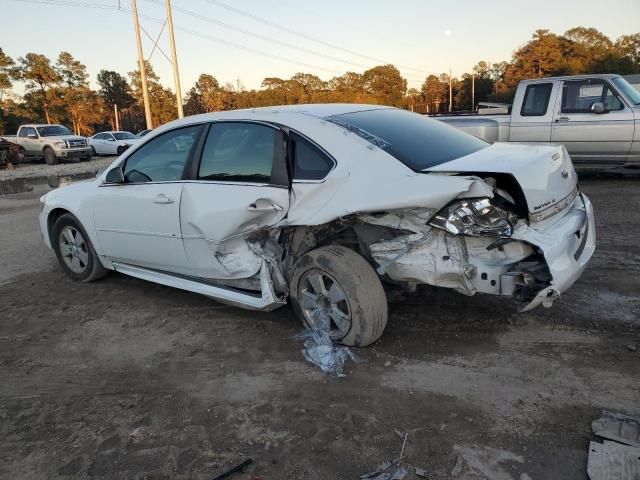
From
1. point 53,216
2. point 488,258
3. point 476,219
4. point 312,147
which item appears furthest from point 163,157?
point 488,258

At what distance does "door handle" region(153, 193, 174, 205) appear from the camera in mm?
3957

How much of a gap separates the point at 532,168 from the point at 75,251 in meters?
4.37

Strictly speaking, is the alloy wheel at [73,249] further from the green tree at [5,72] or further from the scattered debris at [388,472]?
the green tree at [5,72]

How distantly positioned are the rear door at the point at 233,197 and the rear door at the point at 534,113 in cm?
708

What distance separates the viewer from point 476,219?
9.52 ft

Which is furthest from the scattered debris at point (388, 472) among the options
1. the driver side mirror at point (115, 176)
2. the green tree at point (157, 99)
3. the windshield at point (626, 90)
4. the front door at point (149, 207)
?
the green tree at point (157, 99)

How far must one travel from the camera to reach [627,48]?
51.3m

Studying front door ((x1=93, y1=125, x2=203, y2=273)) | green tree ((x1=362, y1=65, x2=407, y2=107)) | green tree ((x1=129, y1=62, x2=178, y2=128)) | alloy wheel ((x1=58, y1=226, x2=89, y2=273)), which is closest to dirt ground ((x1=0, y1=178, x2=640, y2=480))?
front door ((x1=93, y1=125, x2=203, y2=273))

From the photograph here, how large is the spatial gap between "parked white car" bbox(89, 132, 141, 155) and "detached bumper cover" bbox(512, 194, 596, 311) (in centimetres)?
2546

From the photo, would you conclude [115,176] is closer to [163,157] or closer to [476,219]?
[163,157]

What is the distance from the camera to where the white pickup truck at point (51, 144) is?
22.1m

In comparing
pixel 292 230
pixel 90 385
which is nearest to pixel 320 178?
pixel 292 230

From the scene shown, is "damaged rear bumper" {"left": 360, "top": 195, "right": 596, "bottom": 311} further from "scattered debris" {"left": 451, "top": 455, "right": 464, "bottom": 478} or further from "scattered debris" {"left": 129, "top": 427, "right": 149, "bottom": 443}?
"scattered debris" {"left": 129, "top": 427, "right": 149, "bottom": 443}

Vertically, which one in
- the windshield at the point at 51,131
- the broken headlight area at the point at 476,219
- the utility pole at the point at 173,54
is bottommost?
the broken headlight area at the point at 476,219
